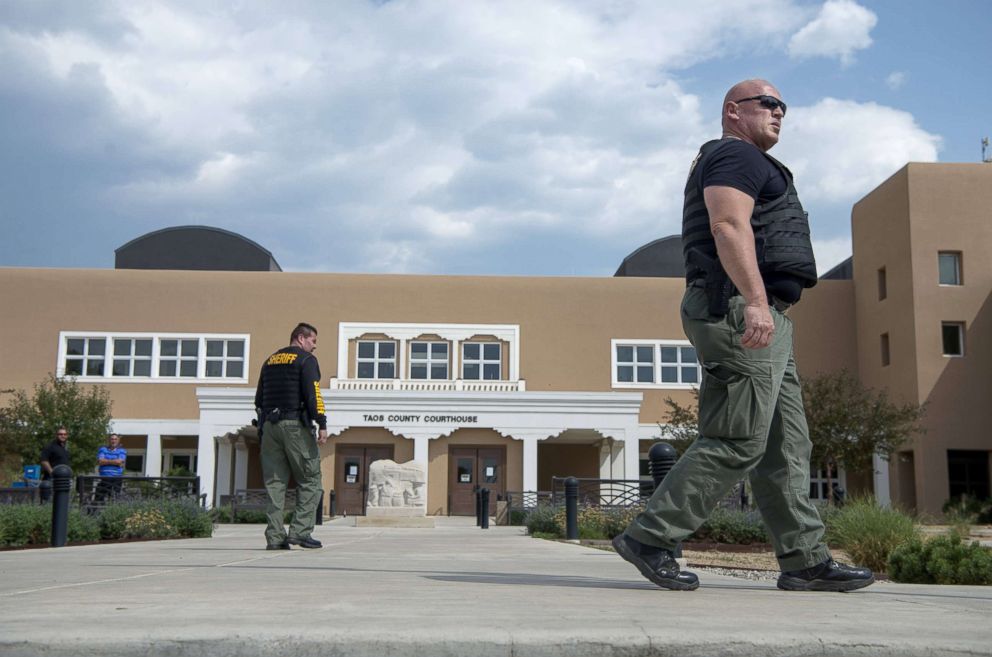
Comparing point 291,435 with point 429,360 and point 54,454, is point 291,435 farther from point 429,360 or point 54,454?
point 429,360

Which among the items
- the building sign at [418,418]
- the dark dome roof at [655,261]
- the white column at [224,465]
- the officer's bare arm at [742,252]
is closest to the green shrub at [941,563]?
the officer's bare arm at [742,252]

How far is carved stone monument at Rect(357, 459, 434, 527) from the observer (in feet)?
87.2

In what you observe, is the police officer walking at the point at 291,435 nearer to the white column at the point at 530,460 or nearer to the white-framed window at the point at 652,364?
the white column at the point at 530,460

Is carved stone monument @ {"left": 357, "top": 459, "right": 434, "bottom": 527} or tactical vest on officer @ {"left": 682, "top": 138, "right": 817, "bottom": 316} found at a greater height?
tactical vest on officer @ {"left": 682, "top": 138, "right": 817, "bottom": 316}

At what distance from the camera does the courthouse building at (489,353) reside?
105 ft

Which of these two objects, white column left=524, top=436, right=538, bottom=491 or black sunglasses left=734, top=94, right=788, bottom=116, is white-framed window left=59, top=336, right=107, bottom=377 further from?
black sunglasses left=734, top=94, right=788, bottom=116

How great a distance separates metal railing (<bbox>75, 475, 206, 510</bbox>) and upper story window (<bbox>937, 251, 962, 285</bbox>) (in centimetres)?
2563

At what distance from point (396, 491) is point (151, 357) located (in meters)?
12.6

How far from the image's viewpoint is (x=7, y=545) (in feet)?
33.0

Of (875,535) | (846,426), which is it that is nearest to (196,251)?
(846,426)

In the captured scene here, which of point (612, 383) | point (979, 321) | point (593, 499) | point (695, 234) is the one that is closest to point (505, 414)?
point (612, 383)

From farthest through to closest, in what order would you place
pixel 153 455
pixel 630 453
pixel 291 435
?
pixel 153 455
pixel 630 453
pixel 291 435

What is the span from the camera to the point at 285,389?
345 inches

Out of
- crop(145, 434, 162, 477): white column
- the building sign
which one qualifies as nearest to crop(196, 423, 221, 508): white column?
crop(145, 434, 162, 477): white column
